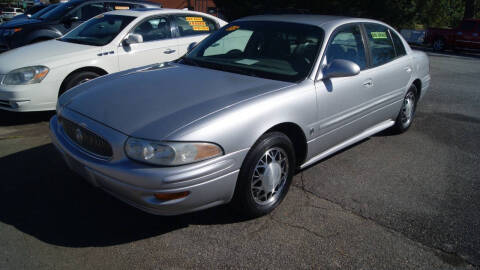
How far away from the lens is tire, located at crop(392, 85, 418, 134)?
5.05 meters

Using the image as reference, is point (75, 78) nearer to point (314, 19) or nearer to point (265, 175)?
point (314, 19)

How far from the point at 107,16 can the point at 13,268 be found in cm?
482

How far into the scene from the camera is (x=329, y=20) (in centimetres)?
391

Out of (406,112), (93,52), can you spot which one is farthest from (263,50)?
(93,52)

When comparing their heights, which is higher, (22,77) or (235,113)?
(235,113)

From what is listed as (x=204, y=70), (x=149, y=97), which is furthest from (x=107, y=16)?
(x=149, y=97)

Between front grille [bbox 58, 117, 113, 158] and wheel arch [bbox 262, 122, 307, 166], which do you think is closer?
front grille [bbox 58, 117, 113, 158]

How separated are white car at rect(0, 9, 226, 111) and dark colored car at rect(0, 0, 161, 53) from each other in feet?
6.05

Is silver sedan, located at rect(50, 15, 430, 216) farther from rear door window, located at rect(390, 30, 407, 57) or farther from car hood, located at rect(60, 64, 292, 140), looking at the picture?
rear door window, located at rect(390, 30, 407, 57)

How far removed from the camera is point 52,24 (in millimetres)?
7699

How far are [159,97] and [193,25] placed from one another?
13.4 ft

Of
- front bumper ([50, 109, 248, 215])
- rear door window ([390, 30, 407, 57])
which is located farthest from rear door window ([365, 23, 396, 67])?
front bumper ([50, 109, 248, 215])

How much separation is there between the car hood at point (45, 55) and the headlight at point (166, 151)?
329 cm

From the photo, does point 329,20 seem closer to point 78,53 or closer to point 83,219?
point 83,219
